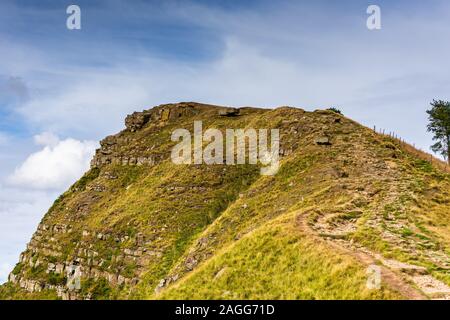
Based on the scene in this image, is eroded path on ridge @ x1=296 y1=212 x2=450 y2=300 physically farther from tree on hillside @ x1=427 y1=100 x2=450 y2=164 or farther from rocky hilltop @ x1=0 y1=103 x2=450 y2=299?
tree on hillside @ x1=427 y1=100 x2=450 y2=164

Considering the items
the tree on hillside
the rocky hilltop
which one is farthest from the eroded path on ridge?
the tree on hillside

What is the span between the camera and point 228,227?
43406 mm

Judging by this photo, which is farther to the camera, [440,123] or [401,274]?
[440,123]

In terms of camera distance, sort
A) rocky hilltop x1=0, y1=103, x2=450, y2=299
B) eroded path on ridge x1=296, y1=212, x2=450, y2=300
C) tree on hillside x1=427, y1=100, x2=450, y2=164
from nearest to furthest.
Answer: eroded path on ridge x1=296, y1=212, x2=450, y2=300 → rocky hilltop x1=0, y1=103, x2=450, y2=299 → tree on hillside x1=427, y1=100, x2=450, y2=164

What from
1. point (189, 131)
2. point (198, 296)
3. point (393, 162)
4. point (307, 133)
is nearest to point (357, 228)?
point (198, 296)

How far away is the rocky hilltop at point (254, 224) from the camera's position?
27.1 meters

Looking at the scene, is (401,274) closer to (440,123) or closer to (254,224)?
(254,224)

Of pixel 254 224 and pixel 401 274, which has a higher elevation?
pixel 254 224

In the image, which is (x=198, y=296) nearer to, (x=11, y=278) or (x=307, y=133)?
(x=307, y=133)

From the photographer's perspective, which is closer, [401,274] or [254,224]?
[401,274]

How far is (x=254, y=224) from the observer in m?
40.3

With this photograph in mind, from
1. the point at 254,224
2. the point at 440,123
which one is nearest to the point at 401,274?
the point at 254,224

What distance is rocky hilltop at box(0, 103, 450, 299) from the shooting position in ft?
88.8

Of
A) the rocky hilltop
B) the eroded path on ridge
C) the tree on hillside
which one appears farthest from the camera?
the tree on hillside
